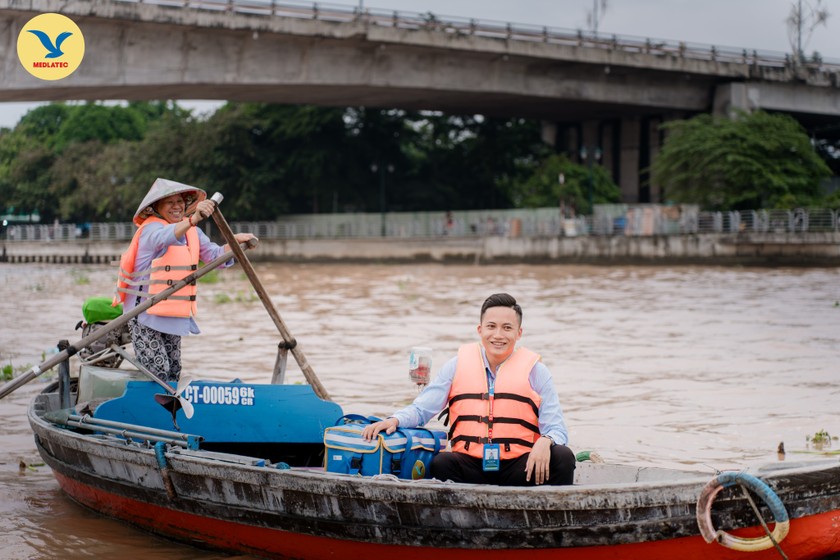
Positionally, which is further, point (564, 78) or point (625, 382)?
point (564, 78)

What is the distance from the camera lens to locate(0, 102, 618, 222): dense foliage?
49.4m

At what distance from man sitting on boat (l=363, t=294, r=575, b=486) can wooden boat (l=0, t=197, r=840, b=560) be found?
0.33 m

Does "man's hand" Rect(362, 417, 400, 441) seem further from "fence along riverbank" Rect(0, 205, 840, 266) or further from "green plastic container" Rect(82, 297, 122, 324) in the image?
"fence along riverbank" Rect(0, 205, 840, 266)

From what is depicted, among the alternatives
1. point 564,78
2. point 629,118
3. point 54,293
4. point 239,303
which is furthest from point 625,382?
point 629,118

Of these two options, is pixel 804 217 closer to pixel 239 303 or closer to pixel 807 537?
pixel 239 303

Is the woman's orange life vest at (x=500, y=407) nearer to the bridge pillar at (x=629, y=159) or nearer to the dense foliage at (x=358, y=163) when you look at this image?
the dense foliage at (x=358, y=163)

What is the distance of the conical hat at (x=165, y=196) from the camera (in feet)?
22.7

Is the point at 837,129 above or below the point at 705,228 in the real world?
above

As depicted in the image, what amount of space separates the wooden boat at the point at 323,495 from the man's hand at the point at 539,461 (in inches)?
10.3

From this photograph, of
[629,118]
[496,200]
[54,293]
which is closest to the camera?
[54,293]

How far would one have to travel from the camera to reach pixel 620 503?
190 inches

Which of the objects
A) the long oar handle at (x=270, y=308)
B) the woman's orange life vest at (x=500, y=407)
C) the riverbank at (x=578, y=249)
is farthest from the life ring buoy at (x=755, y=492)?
the riverbank at (x=578, y=249)

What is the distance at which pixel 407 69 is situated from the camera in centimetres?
3731

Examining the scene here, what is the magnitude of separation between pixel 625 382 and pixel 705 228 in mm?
28764
